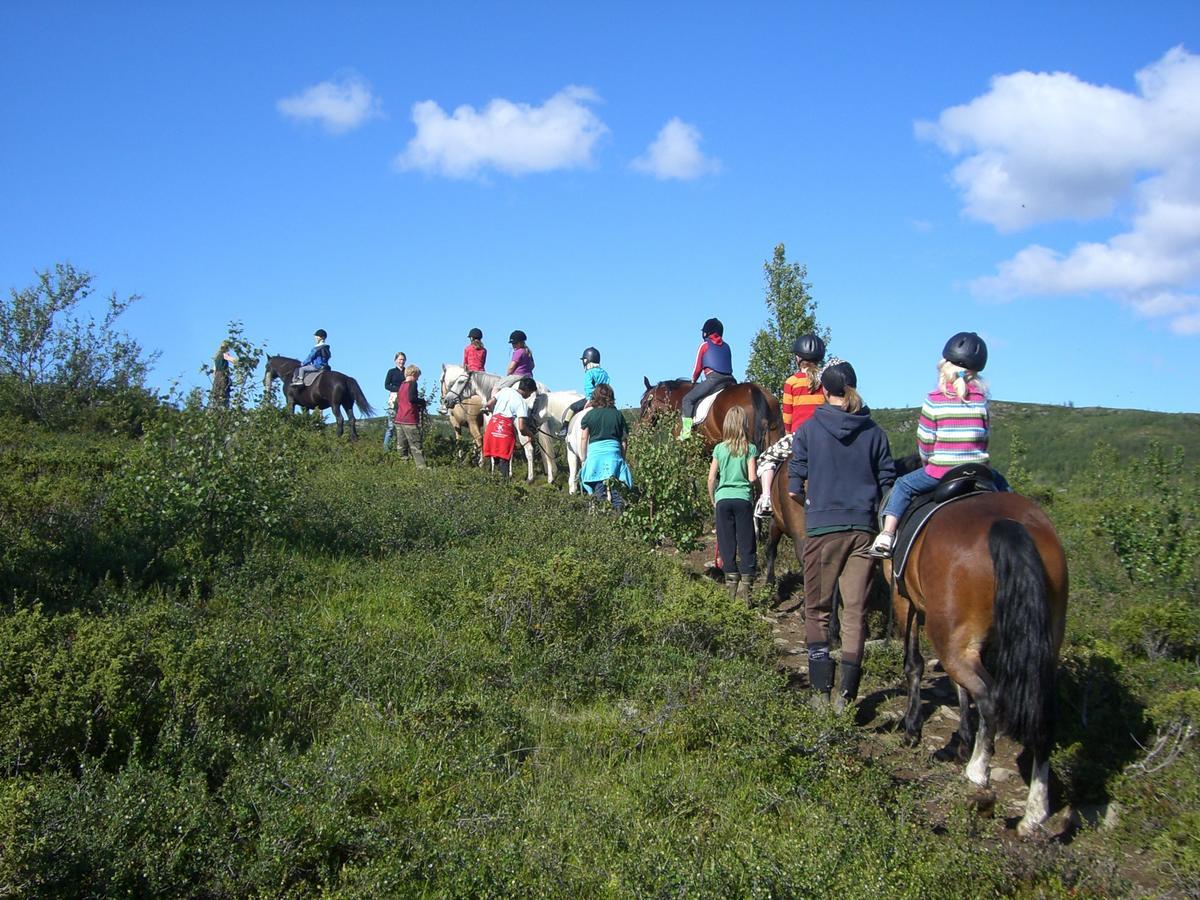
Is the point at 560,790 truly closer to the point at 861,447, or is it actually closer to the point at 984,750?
the point at 984,750

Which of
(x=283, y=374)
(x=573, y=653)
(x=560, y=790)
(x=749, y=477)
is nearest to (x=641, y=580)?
(x=749, y=477)

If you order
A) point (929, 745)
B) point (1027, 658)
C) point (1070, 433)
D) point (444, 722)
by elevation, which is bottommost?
point (929, 745)

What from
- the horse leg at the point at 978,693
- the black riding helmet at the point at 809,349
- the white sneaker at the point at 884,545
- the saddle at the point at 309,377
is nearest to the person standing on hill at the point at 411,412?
the saddle at the point at 309,377

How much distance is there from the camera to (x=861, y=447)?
6.84 m

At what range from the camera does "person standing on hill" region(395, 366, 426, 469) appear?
16.8 metres

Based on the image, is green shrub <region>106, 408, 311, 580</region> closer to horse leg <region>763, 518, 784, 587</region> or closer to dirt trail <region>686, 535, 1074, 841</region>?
dirt trail <region>686, 535, 1074, 841</region>

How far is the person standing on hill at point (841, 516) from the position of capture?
22.1 ft

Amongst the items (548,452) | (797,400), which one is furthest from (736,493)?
(548,452)

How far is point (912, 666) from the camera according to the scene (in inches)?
273

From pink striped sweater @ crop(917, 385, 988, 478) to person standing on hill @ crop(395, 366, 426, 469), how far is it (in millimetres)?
11433

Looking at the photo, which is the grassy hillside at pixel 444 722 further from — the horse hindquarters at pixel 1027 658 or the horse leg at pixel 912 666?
the horse leg at pixel 912 666

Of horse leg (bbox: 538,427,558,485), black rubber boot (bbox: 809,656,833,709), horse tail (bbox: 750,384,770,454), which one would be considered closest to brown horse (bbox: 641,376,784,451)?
horse tail (bbox: 750,384,770,454)

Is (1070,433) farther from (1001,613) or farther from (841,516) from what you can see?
(1001,613)

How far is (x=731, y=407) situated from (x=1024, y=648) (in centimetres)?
707
